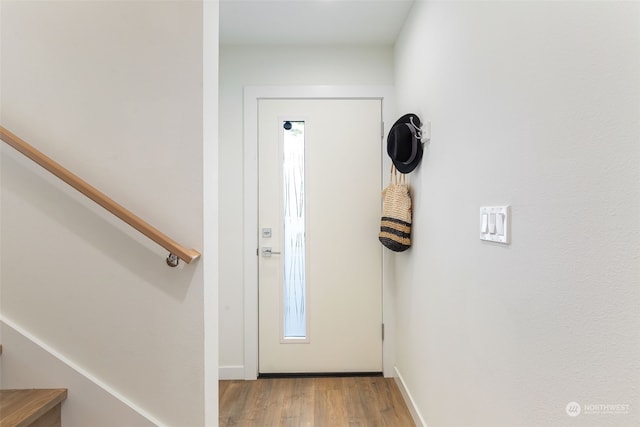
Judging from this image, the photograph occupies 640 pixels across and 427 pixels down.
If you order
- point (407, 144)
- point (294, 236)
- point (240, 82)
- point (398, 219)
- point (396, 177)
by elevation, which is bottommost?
point (294, 236)

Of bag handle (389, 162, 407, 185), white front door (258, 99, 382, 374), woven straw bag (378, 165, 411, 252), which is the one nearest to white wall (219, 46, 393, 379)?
white front door (258, 99, 382, 374)

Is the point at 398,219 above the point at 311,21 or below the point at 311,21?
below

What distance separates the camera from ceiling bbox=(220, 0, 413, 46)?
198cm

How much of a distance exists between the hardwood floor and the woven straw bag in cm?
99

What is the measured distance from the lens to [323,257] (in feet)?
8.03

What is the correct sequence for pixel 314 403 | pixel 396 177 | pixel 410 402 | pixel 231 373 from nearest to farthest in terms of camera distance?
1. pixel 410 402
2. pixel 314 403
3. pixel 396 177
4. pixel 231 373

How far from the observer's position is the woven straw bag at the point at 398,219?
1.96m

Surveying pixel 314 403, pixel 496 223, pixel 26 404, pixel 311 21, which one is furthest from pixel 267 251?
pixel 496 223

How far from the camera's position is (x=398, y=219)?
1980 mm

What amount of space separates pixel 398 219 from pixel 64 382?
174 cm

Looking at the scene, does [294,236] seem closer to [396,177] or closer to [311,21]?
[396,177]

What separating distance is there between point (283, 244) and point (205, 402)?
1.27 metres

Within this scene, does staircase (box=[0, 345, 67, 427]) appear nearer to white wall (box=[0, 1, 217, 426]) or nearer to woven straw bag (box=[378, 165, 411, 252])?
white wall (box=[0, 1, 217, 426])

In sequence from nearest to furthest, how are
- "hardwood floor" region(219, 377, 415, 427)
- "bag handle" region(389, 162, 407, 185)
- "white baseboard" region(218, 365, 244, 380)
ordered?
"hardwood floor" region(219, 377, 415, 427)
"bag handle" region(389, 162, 407, 185)
"white baseboard" region(218, 365, 244, 380)
